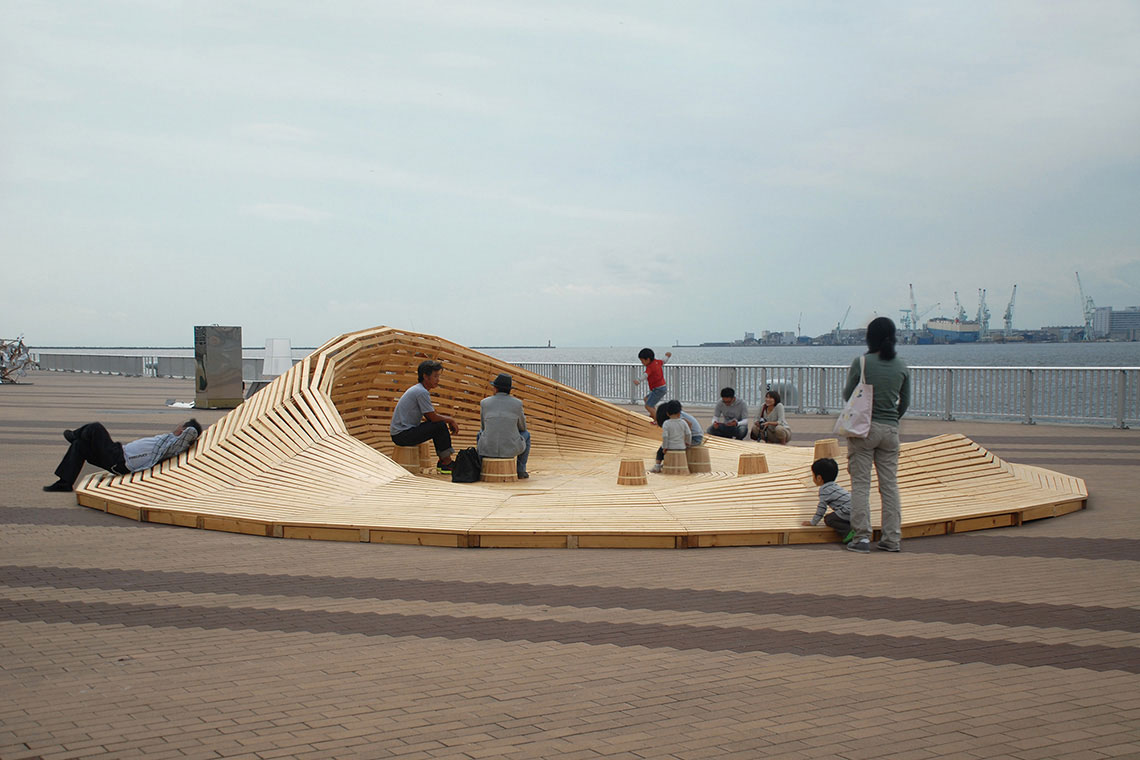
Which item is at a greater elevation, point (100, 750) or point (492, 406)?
point (492, 406)

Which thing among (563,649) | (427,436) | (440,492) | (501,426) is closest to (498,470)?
(501,426)

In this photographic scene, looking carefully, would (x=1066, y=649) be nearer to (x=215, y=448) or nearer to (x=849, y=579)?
(x=849, y=579)

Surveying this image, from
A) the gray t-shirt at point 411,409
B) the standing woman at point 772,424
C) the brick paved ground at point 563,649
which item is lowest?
the brick paved ground at point 563,649

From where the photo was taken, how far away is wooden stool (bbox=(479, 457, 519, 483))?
10500 mm

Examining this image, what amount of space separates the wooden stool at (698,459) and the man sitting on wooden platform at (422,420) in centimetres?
269

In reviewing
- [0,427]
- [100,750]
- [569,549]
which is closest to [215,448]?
[569,549]

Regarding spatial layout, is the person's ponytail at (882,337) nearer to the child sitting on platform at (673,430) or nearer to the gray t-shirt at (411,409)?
the child sitting on platform at (673,430)

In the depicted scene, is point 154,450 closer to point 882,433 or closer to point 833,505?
point 833,505

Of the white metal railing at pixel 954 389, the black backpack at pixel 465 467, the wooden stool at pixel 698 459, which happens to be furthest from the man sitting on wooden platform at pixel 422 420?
the white metal railing at pixel 954 389

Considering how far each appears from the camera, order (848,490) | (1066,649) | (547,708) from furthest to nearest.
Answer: (848,490), (1066,649), (547,708)

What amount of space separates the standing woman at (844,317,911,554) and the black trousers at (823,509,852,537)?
0.16 meters

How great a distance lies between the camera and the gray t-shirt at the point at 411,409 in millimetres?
11062

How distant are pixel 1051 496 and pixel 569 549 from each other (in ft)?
15.5

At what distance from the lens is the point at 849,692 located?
4246 mm
